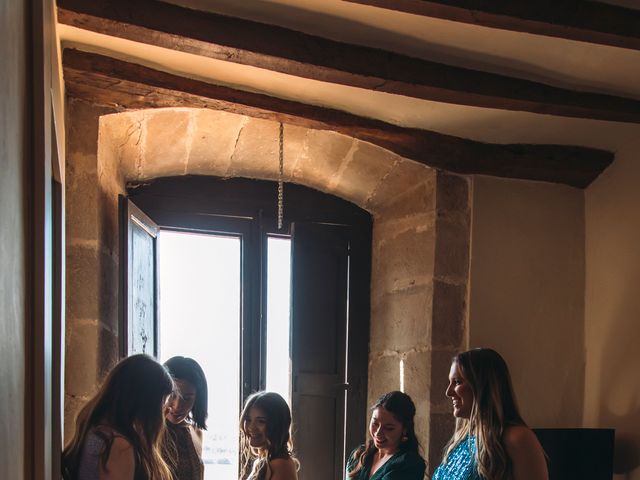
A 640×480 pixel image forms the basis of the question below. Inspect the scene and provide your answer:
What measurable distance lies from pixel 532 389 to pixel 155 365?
6.61 ft

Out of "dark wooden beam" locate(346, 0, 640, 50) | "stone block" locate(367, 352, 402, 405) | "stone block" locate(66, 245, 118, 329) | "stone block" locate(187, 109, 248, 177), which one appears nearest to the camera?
"dark wooden beam" locate(346, 0, 640, 50)

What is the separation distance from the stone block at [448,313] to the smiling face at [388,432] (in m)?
0.67

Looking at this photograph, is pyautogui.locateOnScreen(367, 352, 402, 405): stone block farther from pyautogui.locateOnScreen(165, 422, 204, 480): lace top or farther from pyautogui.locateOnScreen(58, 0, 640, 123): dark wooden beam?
pyautogui.locateOnScreen(58, 0, 640, 123): dark wooden beam

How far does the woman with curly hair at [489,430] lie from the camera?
2.27m

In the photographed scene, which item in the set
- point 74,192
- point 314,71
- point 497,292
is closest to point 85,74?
point 74,192

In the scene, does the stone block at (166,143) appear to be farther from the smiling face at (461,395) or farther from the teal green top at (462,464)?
the teal green top at (462,464)

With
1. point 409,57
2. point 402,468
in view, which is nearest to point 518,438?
point 402,468

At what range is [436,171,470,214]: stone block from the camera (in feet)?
11.1

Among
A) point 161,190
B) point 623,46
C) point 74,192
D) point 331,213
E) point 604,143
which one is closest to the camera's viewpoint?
point 623,46

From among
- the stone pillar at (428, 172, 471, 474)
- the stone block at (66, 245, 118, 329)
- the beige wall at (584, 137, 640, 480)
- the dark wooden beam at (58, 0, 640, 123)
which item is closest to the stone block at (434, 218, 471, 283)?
the stone pillar at (428, 172, 471, 474)

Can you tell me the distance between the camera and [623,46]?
7.50 ft

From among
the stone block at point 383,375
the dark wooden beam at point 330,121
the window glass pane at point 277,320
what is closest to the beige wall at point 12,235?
the dark wooden beam at point 330,121

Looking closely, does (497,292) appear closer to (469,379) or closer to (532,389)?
(532,389)

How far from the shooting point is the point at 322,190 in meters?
3.91
